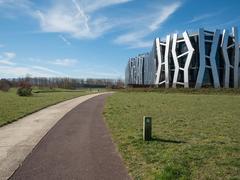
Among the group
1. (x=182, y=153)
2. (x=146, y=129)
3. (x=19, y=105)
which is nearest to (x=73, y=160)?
(x=182, y=153)

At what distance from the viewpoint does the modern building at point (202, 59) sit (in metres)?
68.2

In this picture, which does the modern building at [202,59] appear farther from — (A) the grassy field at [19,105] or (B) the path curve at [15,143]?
(B) the path curve at [15,143]

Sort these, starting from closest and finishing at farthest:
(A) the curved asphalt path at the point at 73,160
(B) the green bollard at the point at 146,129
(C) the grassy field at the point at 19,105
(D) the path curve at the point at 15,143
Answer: (A) the curved asphalt path at the point at 73,160, (D) the path curve at the point at 15,143, (B) the green bollard at the point at 146,129, (C) the grassy field at the point at 19,105

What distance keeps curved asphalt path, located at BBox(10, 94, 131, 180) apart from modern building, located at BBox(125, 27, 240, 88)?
200 ft

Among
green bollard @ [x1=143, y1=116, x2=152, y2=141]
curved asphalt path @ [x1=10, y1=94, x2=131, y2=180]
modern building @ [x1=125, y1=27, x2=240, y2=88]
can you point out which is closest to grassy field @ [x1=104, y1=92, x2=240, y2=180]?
green bollard @ [x1=143, y1=116, x2=152, y2=141]

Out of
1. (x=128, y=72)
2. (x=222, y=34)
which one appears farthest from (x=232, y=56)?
(x=128, y=72)

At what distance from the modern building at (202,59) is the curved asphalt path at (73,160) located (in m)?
61.0

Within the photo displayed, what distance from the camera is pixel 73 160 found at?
7.10m

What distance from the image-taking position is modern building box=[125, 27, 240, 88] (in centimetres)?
6825

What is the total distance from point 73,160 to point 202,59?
65146 mm

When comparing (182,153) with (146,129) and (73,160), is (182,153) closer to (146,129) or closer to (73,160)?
(146,129)

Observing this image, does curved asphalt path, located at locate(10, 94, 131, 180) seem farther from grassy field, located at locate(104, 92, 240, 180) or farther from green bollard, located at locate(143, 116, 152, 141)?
green bollard, located at locate(143, 116, 152, 141)

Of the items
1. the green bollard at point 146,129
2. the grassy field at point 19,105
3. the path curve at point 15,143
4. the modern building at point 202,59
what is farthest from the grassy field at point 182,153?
the modern building at point 202,59

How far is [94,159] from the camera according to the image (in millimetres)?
7168
